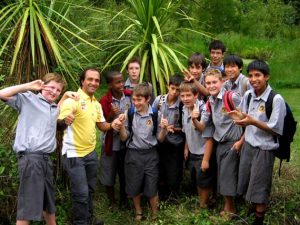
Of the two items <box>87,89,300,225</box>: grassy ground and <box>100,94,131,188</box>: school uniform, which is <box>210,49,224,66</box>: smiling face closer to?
<box>100,94,131,188</box>: school uniform

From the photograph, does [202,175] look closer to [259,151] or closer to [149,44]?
[259,151]

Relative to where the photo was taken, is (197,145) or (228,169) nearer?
(228,169)

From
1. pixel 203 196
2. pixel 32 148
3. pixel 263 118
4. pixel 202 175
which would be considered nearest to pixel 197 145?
pixel 202 175

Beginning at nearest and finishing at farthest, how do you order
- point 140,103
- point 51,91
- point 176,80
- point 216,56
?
1. point 51,91
2. point 140,103
3. point 176,80
4. point 216,56

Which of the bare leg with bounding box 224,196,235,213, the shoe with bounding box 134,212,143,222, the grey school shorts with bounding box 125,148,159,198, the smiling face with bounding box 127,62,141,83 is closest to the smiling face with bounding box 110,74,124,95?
the smiling face with bounding box 127,62,141,83

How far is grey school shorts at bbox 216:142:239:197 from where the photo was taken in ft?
15.2

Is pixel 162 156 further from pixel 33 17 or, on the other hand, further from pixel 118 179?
pixel 33 17

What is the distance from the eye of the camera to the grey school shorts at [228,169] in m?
4.64

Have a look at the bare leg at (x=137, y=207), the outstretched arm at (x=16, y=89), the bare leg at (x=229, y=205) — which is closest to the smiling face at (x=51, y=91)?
the outstretched arm at (x=16, y=89)

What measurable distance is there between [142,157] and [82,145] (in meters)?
0.71

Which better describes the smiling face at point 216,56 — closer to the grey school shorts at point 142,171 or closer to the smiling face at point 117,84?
the smiling face at point 117,84

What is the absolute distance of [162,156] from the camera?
16.9 ft

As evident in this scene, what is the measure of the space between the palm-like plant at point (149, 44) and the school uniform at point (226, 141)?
0.84 meters

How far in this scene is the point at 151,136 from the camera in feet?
16.2
